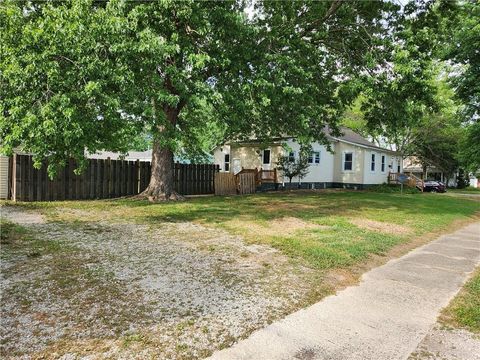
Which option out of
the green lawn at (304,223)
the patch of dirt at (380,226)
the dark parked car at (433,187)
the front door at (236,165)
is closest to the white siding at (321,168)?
the front door at (236,165)

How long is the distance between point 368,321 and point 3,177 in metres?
12.7

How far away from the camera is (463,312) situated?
4.09m

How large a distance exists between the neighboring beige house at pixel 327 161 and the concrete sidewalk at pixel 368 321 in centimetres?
1913

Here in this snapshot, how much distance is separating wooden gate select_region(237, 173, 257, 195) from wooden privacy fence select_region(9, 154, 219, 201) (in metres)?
1.83

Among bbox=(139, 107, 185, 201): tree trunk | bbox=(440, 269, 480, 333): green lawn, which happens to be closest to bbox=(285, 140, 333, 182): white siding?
bbox=(139, 107, 185, 201): tree trunk

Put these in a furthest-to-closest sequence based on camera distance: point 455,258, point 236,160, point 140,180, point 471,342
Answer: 1. point 236,160
2. point 140,180
3. point 455,258
4. point 471,342

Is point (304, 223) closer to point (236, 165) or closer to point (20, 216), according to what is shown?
point (20, 216)

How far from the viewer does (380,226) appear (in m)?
9.91

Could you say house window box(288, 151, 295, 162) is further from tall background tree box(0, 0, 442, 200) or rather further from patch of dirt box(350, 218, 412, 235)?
patch of dirt box(350, 218, 412, 235)

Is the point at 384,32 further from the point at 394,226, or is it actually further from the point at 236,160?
the point at 236,160

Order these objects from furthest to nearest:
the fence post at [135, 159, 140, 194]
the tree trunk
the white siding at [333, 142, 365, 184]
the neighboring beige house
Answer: the white siding at [333, 142, 365, 184]
the neighboring beige house
the fence post at [135, 159, 140, 194]
the tree trunk

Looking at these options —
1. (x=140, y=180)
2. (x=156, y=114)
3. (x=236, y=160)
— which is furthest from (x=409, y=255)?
(x=236, y=160)

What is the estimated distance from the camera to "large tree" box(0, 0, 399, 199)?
21.7 ft

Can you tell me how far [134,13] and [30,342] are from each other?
7176 mm
